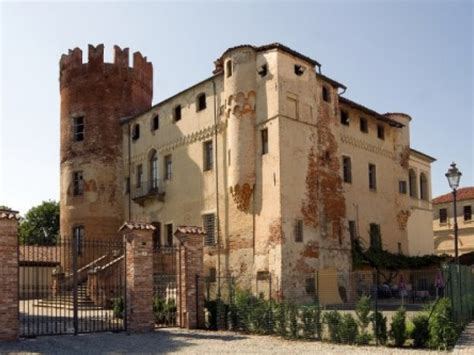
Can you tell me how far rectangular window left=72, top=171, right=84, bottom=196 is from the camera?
36125 millimetres

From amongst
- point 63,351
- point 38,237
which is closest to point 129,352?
point 63,351

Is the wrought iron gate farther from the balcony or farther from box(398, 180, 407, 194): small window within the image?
box(398, 180, 407, 194): small window

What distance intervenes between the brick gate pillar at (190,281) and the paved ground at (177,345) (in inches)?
53.5

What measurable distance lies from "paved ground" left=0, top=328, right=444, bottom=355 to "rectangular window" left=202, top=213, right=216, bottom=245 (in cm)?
1343

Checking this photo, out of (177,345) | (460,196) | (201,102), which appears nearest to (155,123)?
(201,102)

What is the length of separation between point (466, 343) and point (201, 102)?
19957 millimetres

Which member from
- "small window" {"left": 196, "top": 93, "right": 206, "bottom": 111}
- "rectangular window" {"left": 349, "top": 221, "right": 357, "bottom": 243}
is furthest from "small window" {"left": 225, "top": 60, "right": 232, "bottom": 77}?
"rectangular window" {"left": 349, "top": 221, "right": 357, "bottom": 243}

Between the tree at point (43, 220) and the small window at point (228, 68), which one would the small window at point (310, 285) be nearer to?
the small window at point (228, 68)

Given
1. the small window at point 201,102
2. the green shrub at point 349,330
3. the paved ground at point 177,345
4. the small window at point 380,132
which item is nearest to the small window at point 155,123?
the small window at point 201,102

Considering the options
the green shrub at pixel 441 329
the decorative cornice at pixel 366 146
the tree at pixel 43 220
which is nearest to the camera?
the green shrub at pixel 441 329

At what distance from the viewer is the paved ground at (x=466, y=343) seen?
12.0m

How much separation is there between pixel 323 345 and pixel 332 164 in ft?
52.1

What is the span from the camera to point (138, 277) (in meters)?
15.7

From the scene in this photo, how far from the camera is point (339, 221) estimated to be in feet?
93.0
